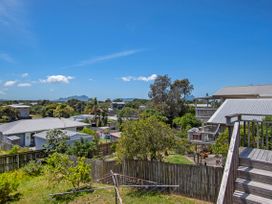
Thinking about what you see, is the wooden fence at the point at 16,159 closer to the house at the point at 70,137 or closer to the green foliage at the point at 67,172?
the house at the point at 70,137

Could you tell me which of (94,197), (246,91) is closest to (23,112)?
(246,91)

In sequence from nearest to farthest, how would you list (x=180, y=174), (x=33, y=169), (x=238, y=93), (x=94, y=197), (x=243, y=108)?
1. (x=180, y=174)
2. (x=94, y=197)
3. (x=33, y=169)
4. (x=243, y=108)
5. (x=238, y=93)

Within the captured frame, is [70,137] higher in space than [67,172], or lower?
higher

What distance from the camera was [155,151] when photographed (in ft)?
34.0

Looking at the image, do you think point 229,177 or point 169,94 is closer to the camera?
point 229,177

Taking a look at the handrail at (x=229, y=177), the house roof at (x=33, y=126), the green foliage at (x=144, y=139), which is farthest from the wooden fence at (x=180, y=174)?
the house roof at (x=33, y=126)

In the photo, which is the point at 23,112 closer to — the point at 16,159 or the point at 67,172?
the point at 16,159

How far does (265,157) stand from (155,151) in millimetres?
5769

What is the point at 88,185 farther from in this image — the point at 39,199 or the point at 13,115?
the point at 13,115

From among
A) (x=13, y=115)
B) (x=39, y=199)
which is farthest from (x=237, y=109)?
(x=13, y=115)

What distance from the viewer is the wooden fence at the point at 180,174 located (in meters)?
8.14

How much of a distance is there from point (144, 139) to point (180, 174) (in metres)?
2.03

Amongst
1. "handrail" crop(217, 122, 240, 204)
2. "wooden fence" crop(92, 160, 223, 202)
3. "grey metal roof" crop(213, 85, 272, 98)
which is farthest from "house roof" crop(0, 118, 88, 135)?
"handrail" crop(217, 122, 240, 204)

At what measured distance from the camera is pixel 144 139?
32.5ft
